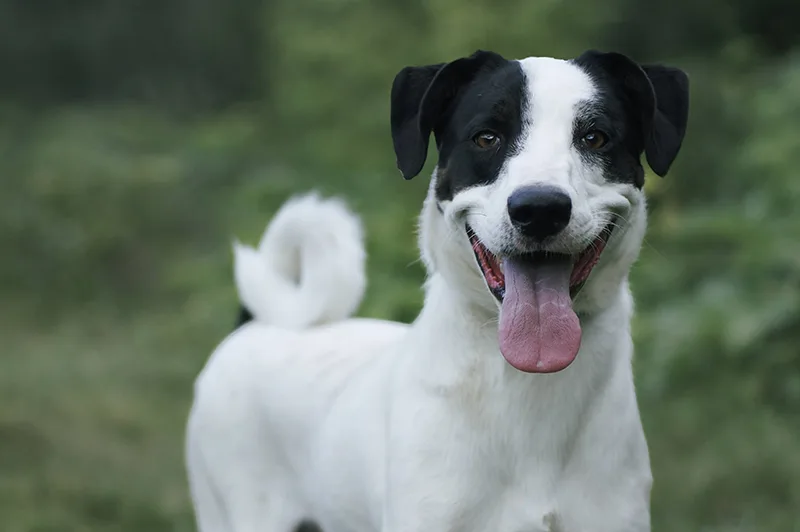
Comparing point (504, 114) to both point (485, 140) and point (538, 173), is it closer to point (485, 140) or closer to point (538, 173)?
point (485, 140)

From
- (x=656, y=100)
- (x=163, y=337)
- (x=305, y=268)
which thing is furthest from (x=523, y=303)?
(x=163, y=337)

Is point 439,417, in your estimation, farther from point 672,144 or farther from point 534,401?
point 672,144

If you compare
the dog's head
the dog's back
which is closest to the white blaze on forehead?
the dog's head

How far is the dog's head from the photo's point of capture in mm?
3141

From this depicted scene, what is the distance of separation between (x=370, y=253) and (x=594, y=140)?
15.7ft

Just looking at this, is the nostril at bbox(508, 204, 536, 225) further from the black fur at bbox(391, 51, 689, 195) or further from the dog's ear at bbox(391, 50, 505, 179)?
the dog's ear at bbox(391, 50, 505, 179)

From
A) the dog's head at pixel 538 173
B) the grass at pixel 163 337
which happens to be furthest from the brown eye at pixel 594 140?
the grass at pixel 163 337

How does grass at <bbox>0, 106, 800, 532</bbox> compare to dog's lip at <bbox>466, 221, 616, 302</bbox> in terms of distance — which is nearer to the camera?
dog's lip at <bbox>466, 221, 616, 302</bbox>

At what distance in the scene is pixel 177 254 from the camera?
13.2 meters

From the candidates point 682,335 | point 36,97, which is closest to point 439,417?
point 682,335

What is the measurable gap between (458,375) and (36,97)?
1602cm

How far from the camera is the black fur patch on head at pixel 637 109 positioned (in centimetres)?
337

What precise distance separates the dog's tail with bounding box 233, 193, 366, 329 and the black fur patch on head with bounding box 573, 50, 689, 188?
1.53 meters

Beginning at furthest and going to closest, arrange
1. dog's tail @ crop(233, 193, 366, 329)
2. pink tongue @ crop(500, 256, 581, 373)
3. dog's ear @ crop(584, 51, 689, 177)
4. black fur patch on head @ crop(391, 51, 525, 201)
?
1. dog's tail @ crop(233, 193, 366, 329)
2. dog's ear @ crop(584, 51, 689, 177)
3. black fur patch on head @ crop(391, 51, 525, 201)
4. pink tongue @ crop(500, 256, 581, 373)
